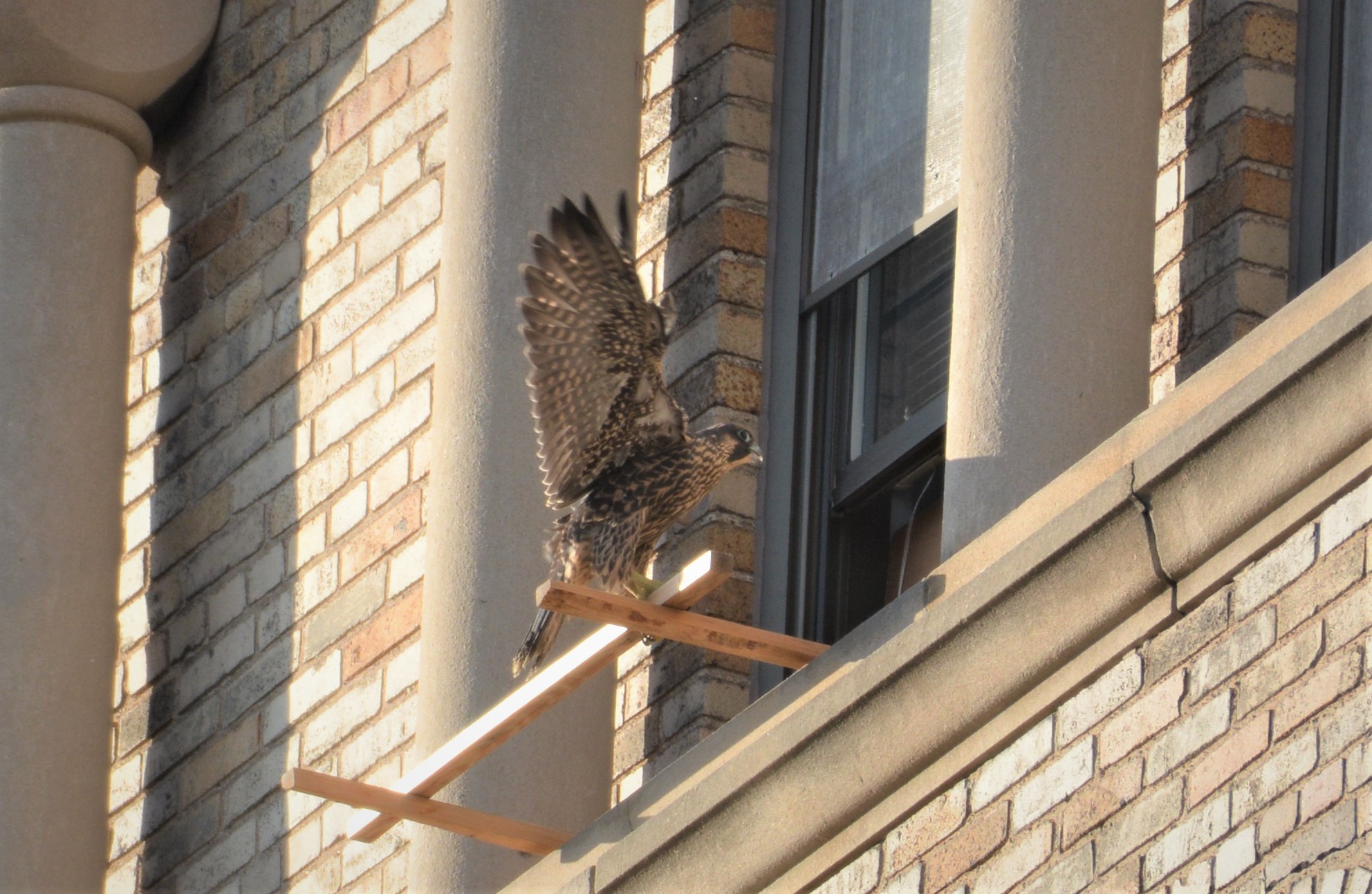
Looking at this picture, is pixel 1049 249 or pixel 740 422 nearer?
pixel 1049 249

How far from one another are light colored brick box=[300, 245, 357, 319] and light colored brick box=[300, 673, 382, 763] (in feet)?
3.95

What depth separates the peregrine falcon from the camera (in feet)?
20.4

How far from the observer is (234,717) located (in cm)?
811

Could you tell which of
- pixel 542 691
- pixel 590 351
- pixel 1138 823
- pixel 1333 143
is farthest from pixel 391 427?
pixel 1138 823

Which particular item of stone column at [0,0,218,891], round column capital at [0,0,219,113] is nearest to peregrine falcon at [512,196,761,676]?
stone column at [0,0,218,891]

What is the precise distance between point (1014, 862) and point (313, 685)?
10.1ft

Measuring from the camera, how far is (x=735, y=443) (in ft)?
21.0

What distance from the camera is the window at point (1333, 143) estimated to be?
6023 millimetres

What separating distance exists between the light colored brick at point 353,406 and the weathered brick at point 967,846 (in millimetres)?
2905

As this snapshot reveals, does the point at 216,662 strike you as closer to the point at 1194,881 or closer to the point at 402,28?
the point at 402,28

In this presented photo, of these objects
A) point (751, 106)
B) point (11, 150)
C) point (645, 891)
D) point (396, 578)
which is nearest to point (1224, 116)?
point (751, 106)

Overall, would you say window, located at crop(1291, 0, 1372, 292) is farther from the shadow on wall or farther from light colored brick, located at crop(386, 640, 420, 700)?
the shadow on wall

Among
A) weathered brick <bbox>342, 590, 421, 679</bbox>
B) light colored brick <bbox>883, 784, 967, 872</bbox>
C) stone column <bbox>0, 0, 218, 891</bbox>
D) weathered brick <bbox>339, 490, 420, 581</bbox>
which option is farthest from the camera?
stone column <bbox>0, 0, 218, 891</bbox>

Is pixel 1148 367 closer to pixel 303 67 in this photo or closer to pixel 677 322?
pixel 677 322
